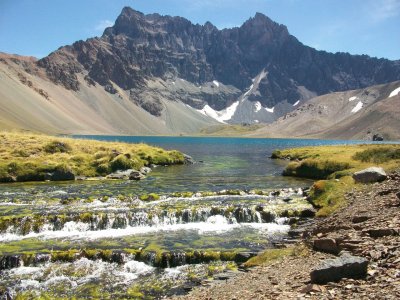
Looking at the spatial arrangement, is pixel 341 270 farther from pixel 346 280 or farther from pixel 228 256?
pixel 228 256

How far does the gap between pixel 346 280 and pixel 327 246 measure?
7.19 meters

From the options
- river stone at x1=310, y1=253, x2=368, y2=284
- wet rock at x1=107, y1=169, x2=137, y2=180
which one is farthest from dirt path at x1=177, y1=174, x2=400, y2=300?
wet rock at x1=107, y1=169, x2=137, y2=180

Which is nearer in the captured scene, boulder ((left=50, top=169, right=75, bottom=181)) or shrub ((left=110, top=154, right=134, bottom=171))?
boulder ((left=50, top=169, right=75, bottom=181))

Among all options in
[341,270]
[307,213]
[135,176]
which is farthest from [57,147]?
[341,270]

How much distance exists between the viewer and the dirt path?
547 inches

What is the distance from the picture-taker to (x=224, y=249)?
3086 centimetres

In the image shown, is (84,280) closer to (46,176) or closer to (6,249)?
(6,249)

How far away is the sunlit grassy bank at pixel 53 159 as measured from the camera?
68.7 m

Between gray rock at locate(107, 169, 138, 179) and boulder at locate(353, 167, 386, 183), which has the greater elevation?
boulder at locate(353, 167, 386, 183)

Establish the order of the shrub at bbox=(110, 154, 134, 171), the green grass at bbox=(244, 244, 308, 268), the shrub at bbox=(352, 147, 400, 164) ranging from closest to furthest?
the green grass at bbox=(244, 244, 308, 268)
the shrub at bbox=(352, 147, 400, 164)
the shrub at bbox=(110, 154, 134, 171)

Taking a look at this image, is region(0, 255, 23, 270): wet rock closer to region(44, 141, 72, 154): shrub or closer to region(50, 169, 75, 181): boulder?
region(50, 169, 75, 181): boulder

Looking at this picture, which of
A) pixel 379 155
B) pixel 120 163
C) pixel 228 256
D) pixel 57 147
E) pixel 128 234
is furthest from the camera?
pixel 57 147

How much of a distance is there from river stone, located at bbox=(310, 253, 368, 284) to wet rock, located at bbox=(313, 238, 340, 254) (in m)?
5.83

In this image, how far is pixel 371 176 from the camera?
42.6 metres
